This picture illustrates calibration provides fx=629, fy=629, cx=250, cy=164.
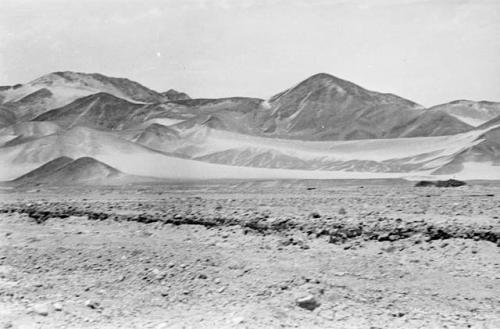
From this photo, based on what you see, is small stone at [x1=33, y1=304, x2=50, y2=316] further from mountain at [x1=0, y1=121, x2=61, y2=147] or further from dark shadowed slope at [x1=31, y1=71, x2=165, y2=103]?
dark shadowed slope at [x1=31, y1=71, x2=165, y2=103]

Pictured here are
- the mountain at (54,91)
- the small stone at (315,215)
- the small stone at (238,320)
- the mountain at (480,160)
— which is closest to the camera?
the small stone at (238,320)

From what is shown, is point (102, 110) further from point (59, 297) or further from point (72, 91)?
point (59, 297)

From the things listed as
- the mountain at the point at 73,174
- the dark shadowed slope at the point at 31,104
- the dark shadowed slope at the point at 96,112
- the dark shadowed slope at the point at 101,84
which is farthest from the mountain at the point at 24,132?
the mountain at the point at 73,174

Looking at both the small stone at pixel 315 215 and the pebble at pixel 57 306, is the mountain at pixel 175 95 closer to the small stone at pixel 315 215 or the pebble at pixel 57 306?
the small stone at pixel 315 215

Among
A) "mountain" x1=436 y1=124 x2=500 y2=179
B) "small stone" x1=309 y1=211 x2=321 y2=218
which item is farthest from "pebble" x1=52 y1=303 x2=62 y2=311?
"mountain" x1=436 y1=124 x2=500 y2=179

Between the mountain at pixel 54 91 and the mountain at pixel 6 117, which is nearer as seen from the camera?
the mountain at pixel 6 117

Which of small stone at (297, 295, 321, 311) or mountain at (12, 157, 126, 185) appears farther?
mountain at (12, 157, 126, 185)
